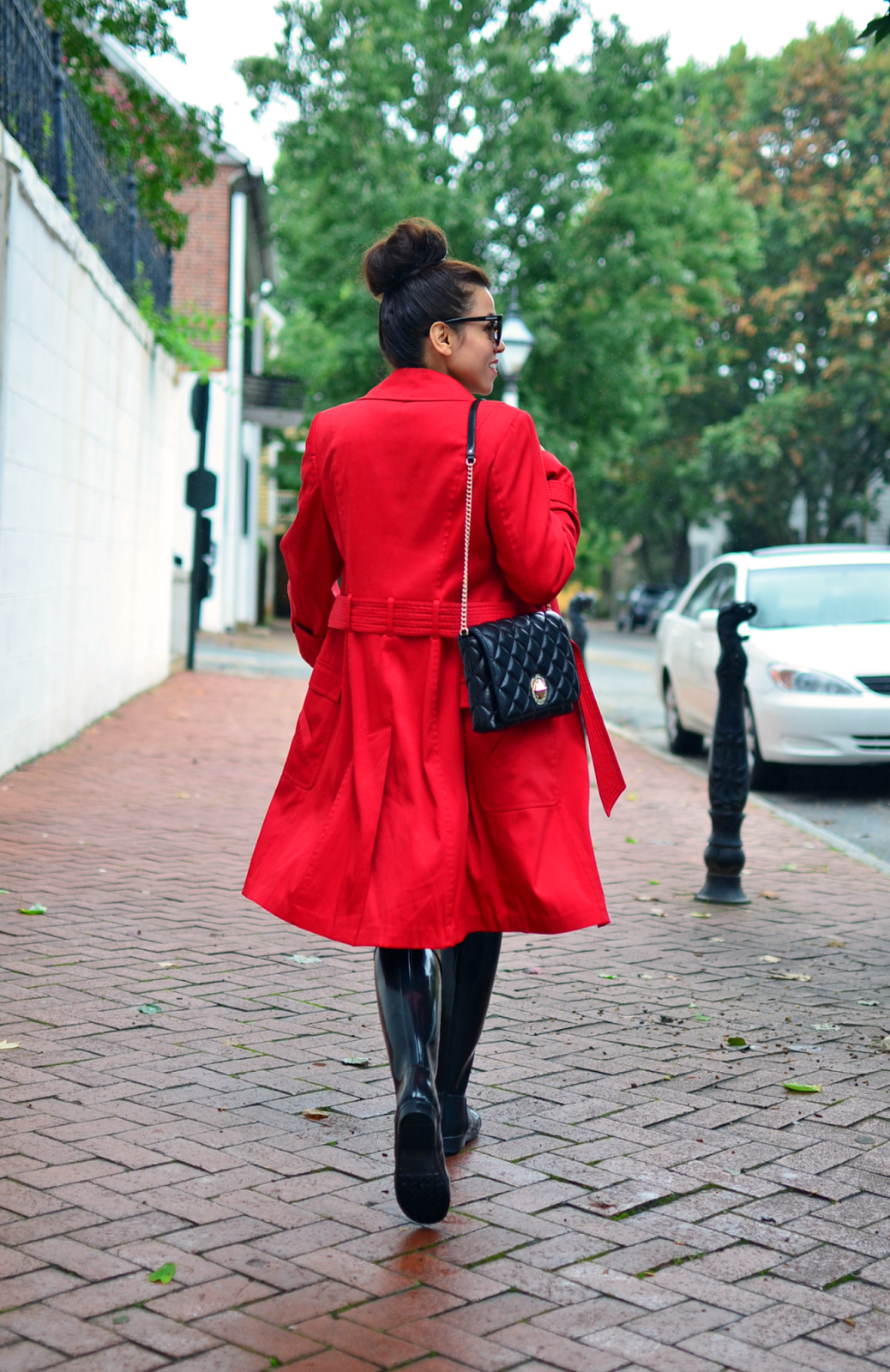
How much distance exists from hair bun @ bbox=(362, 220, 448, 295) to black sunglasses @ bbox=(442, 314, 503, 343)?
125 mm

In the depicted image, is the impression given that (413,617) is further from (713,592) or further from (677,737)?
(677,737)

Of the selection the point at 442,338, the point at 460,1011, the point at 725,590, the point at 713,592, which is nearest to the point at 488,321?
the point at 442,338

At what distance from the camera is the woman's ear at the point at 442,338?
9.84 feet

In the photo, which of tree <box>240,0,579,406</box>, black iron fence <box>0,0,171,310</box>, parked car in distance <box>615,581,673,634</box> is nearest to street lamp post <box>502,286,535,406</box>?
black iron fence <box>0,0,171,310</box>

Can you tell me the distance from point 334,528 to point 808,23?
3397 cm

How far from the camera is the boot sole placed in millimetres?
2754

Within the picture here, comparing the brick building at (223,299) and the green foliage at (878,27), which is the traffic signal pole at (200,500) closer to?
the brick building at (223,299)

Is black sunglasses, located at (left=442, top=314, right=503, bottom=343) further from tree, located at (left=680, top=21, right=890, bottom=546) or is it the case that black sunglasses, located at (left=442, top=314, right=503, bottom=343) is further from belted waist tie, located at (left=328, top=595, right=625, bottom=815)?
tree, located at (left=680, top=21, right=890, bottom=546)

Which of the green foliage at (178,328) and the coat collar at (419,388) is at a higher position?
the green foliage at (178,328)

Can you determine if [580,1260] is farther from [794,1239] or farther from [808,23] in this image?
[808,23]

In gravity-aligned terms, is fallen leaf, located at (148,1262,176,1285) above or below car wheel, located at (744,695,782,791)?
below

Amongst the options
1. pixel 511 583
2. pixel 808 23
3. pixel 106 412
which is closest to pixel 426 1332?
pixel 511 583

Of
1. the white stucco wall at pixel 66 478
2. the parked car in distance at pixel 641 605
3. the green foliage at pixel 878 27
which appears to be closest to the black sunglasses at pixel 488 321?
the green foliage at pixel 878 27

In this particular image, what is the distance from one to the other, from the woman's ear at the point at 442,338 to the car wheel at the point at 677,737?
9227 mm
